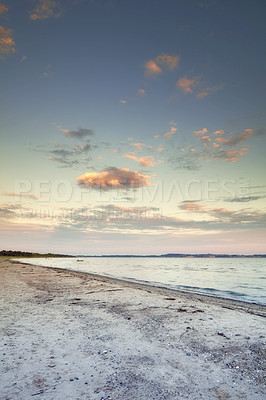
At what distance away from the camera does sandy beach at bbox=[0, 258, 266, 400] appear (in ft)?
15.1

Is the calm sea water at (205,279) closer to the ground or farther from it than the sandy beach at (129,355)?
closer to the ground

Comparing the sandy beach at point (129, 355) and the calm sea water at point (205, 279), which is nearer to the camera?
the sandy beach at point (129, 355)

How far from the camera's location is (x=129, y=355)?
245 inches

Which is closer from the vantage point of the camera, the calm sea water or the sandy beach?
the sandy beach

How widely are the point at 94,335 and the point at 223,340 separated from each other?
166 inches

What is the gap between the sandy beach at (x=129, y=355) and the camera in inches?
181

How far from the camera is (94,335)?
25.5ft

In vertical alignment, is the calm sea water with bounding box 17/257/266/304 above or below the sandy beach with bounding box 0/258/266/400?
below

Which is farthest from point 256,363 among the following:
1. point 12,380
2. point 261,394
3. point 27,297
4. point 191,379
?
point 27,297

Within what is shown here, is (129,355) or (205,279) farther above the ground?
(129,355)

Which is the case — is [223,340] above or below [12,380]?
below

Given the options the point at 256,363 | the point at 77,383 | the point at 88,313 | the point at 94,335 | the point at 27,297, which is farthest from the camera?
the point at 27,297

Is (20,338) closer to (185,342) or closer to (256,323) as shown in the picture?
(185,342)

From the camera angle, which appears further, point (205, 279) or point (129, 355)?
point (205, 279)
